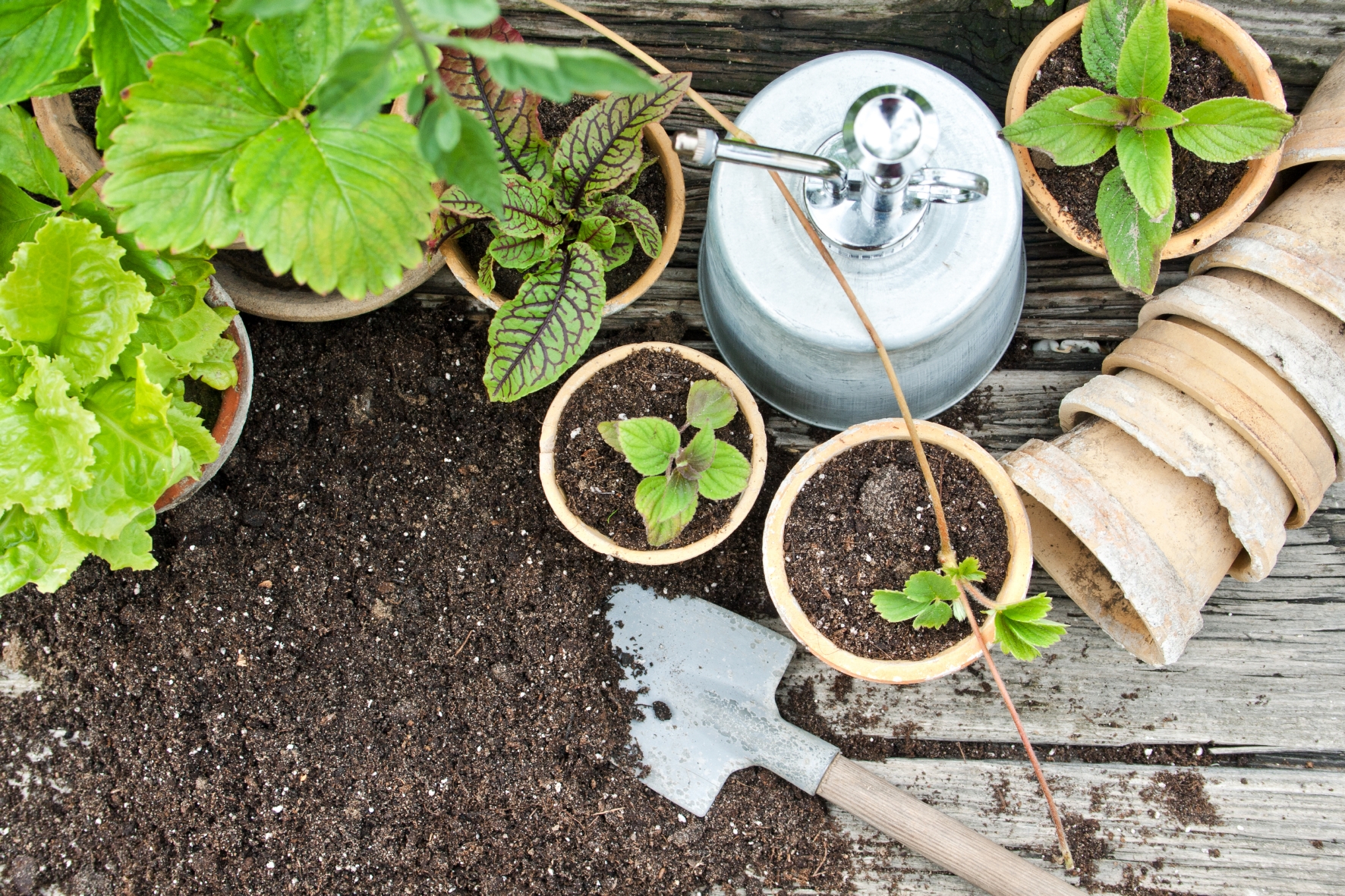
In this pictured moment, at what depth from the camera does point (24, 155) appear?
1.10 m

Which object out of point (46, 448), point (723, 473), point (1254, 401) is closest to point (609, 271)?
point (723, 473)

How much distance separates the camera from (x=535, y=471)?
150 centimetres

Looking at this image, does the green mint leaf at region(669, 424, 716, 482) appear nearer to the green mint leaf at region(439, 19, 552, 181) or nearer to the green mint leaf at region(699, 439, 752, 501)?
the green mint leaf at region(699, 439, 752, 501)

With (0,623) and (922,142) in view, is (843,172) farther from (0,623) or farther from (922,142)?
(0,623)

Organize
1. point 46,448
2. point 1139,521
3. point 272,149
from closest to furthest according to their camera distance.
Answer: point 272,149 → point 46,448 → point 1139,521

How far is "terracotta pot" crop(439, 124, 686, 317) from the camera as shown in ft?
4.35

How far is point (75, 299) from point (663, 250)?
685 mm

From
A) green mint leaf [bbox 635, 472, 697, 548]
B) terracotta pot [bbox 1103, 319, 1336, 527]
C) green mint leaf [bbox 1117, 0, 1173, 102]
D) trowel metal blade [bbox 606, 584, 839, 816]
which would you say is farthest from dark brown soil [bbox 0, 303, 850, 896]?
green mint leaf [bbox 1117, 0, 1173, 102]

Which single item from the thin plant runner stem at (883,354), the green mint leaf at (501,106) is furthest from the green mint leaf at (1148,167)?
the green mint leaf at (501,106)

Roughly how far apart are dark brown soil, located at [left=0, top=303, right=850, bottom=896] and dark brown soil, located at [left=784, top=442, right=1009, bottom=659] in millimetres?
180

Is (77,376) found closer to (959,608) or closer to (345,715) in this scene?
(345,715)

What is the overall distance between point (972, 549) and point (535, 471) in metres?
0.64

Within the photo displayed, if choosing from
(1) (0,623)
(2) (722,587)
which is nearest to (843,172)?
(2) (722,587)

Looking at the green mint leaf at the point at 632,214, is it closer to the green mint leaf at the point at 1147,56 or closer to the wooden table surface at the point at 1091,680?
the wooden table surface at the point at 1091,680
